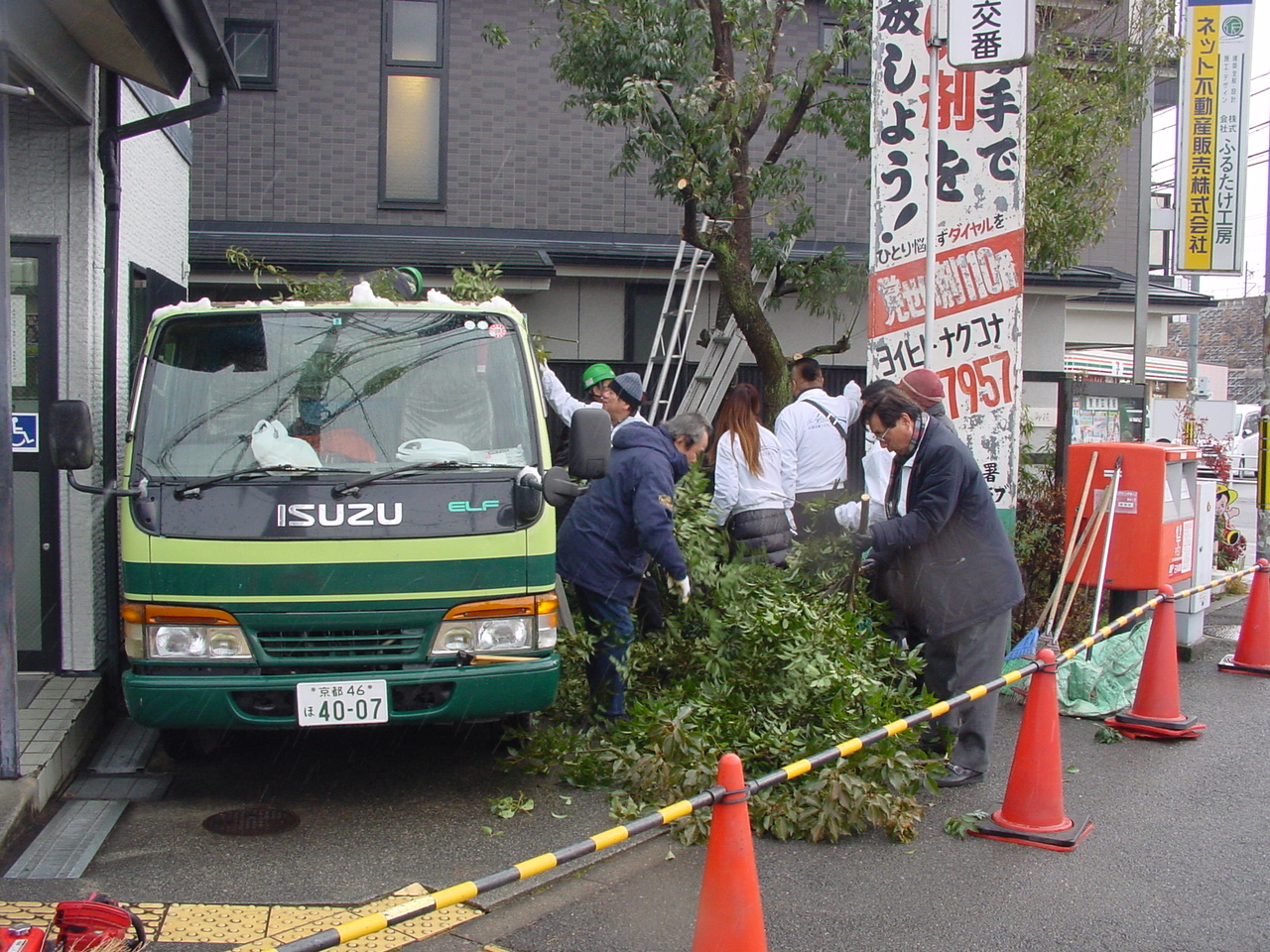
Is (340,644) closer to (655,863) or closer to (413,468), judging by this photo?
(413,468)

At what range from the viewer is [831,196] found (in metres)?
14.1

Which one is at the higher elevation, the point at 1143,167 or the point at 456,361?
the point at 1143,167

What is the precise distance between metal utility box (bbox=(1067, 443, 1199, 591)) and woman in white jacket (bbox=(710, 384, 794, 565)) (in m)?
2.23

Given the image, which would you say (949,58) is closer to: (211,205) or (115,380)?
(115,380)

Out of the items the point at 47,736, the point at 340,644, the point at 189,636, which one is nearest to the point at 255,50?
the point at 47,736

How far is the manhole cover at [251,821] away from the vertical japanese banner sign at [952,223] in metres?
4.57

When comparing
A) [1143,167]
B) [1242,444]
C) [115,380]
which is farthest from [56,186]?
[1242,444]

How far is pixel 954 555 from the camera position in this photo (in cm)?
580

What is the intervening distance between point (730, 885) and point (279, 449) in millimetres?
2861

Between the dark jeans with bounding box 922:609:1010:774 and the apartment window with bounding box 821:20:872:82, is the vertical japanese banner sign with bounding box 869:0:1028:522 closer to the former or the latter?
the dark jeans with bounding box 922:609:1010:774

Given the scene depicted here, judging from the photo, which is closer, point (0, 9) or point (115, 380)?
point (0, 9)

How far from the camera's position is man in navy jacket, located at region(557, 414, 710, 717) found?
236 inches

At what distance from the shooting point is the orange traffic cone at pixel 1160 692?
22.0 feet

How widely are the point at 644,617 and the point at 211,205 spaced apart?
8.52 meters
